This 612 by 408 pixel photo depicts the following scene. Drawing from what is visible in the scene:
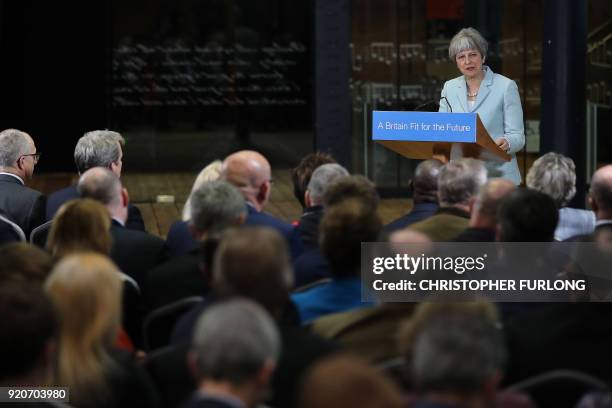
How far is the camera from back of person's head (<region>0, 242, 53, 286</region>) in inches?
189

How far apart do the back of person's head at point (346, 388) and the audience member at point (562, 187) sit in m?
3.88

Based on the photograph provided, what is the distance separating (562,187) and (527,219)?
153 centimetres

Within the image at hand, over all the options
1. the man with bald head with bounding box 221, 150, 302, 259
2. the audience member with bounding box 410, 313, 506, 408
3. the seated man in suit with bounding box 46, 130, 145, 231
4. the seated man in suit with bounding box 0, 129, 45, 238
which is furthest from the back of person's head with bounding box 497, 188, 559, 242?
the seated man in suit with bounding box 0, 129, 45, 238

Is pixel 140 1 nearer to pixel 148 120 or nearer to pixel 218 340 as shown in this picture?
pixel 148 120

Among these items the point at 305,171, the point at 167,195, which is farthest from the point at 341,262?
the point at 167,195

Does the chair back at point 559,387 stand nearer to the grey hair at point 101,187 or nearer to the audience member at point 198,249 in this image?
the audience member at point 198,249

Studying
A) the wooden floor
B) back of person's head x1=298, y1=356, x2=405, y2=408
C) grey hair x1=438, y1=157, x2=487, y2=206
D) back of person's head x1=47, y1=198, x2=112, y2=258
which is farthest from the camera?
the wooden floor

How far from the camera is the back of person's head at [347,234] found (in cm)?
525

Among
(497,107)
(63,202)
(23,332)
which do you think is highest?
(497,107)

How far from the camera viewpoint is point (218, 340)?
3598 millimetres

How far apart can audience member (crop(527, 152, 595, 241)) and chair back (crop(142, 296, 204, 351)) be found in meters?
2.36

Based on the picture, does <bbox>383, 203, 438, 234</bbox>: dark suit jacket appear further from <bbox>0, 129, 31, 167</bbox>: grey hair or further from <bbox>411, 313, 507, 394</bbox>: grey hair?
<bbox>411, 313, 507, 394</bbox>: grey hair

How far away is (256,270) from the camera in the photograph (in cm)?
437

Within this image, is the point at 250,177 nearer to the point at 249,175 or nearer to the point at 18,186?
the point at 249,175
